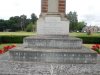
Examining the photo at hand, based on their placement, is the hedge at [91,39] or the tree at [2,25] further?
the tree at [2,25]

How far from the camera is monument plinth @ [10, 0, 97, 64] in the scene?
8211 millimetres

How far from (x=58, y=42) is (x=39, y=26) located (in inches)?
89.2

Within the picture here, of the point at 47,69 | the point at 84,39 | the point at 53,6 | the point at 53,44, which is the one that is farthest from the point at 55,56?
the point at 84,39

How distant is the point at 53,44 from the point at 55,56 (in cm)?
130

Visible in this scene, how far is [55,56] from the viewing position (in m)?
8.28

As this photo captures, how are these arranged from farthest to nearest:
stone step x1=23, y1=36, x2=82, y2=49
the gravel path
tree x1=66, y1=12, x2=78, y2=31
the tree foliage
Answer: the tree foliage < tree x1=66, y1=12, x2=78, y2=31 < stone step x1=23, y1=36, x2=82, y2=49 < the gravel path

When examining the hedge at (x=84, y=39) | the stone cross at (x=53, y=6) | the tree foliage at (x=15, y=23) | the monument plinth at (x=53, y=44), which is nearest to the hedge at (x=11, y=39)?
the hedge at (x=84, y=39)

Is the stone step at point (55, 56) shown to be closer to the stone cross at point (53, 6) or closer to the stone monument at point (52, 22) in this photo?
the stone monument at point (52, 22)

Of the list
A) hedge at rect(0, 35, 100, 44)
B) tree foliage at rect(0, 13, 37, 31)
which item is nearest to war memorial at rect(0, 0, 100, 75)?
hedge at rect(0, 35, 100, 44)

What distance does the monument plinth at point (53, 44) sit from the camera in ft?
26.9

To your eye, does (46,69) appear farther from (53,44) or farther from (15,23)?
(15,23)

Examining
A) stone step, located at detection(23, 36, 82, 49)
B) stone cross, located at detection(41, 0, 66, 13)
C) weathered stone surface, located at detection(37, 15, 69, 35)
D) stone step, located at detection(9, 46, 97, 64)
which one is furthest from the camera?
stone cross, located at detection(41, 0, 66, 13)

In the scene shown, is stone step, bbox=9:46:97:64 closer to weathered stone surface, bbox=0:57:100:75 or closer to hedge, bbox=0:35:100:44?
weathered stone surface, bbox=0:57:100:75

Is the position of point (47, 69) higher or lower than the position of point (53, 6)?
lower
